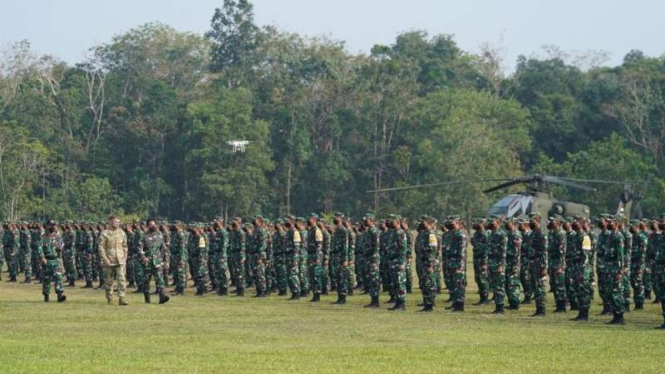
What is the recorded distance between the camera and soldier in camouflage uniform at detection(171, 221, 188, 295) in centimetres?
2953

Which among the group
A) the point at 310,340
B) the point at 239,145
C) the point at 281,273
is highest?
the point at 239,145

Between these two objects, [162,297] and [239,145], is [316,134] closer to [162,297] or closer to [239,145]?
[239,145]

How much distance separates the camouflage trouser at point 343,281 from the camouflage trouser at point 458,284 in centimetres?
275

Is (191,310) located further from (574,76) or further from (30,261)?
(574,76)

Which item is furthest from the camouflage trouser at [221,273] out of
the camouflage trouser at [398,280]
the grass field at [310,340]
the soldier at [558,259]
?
the soldier at [558,259]

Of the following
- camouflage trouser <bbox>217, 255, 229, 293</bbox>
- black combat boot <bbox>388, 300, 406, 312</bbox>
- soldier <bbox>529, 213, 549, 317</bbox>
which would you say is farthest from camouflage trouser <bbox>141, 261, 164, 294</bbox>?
soldier <bbox>529, 213, 549, 317</bbox>

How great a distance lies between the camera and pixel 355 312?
79.5 ft

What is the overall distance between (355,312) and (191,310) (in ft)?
9.50

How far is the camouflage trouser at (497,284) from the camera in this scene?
78.4ft

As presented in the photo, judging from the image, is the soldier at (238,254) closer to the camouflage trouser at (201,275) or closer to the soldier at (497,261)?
the camouflage trouser at (201,275)

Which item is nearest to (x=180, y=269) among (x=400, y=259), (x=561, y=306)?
(x=400, y=259)

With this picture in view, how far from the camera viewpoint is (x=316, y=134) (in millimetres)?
85000

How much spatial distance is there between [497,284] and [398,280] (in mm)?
1943

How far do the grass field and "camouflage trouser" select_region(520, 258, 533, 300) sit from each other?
49cm
